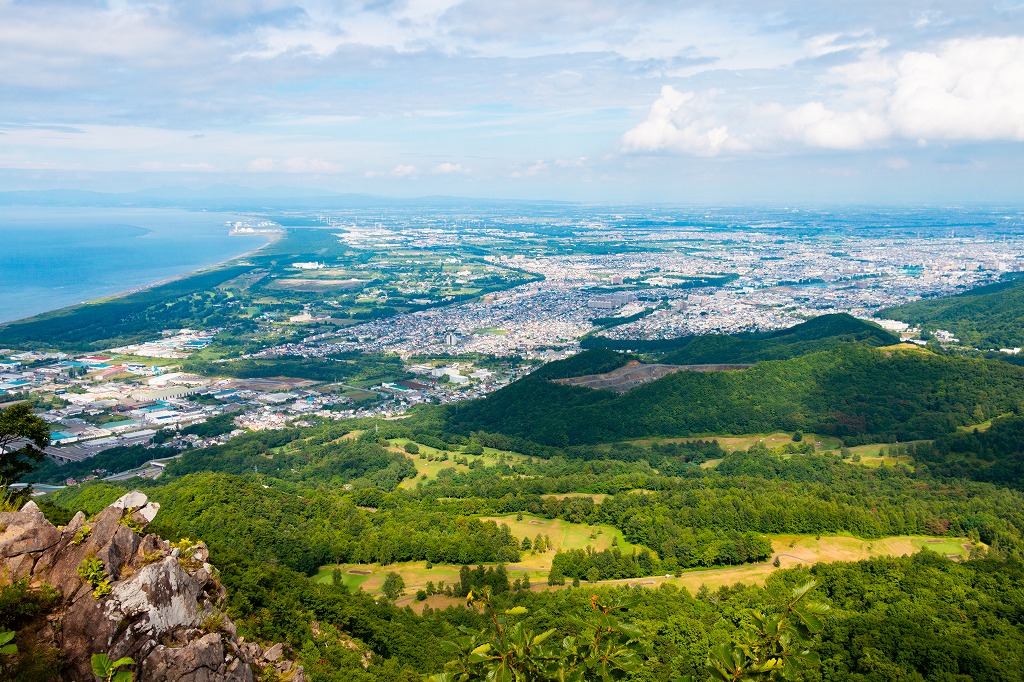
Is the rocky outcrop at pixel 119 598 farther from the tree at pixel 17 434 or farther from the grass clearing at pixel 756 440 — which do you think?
the grass clearing at pixel 756 440

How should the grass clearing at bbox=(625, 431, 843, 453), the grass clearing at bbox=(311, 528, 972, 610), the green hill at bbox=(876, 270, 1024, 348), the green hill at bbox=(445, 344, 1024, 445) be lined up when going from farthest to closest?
the green hill at bbox=(876, 270, 1024, 348) < the green hill at bbox=(445, 344, 1024, 445) < the grass clearing at bbox=(625, 431, 843, 453) < the grass clearing at bbox=(311, 528, 972, 610)

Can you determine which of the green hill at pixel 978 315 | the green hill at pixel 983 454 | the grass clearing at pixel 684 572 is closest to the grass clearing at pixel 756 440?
the green hill at pixel 983 454

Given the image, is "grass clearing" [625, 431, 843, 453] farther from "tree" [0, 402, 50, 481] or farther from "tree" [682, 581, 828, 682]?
"tree" [682, 581, 828, 682]

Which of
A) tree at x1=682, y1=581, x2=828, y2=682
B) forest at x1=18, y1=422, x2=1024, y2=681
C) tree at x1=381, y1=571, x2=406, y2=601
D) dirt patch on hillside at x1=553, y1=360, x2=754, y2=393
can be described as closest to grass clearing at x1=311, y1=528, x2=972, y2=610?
tree at x1=381, y1=571, x2=406, y2=601

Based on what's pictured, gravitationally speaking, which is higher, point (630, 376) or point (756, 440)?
point (630, 376)

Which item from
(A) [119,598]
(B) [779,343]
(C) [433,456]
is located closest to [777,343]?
(B) [779,343]

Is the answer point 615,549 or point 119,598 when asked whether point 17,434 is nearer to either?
point 119,598
